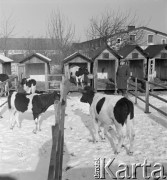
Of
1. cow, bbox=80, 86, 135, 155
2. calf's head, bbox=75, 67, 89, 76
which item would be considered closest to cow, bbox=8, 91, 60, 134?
cow, bbox=80, 86, 135, 155

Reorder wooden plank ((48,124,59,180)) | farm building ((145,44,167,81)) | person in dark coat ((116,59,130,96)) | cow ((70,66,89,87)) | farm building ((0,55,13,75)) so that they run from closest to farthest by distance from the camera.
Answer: wooden plank ((48,124,59,180)), person in dark coat ((116,59,130,96)), farm building ((0,55,13,75)), cow ((70,66,89,87)), farm building ((145,44,167,81))

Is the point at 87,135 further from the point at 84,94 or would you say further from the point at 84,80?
the point at 84,80

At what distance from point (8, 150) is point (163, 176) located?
3.57m

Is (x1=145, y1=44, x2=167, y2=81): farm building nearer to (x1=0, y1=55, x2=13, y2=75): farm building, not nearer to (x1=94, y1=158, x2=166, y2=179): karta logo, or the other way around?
(x1=0, y1=55, x2=13, y2=75): farm building

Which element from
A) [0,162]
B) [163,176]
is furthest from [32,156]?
[163,176]

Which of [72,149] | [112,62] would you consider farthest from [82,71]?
[72,149]

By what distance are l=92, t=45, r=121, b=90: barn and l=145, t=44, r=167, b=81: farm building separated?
2650 mm

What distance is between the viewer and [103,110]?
586 cm

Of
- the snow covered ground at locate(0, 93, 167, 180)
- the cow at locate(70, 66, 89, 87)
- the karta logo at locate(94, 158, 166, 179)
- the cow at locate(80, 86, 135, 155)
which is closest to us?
the karta logo at locate(94, 158, 166, 179)

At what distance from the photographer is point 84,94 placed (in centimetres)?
677

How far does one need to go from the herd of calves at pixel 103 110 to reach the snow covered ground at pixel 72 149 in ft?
0.77

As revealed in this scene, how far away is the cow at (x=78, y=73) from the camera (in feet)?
50.2

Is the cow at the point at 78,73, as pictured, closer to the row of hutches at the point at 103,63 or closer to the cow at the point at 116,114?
the row of hutches at the point at 103,63

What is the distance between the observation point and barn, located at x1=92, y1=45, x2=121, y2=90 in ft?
47.7
